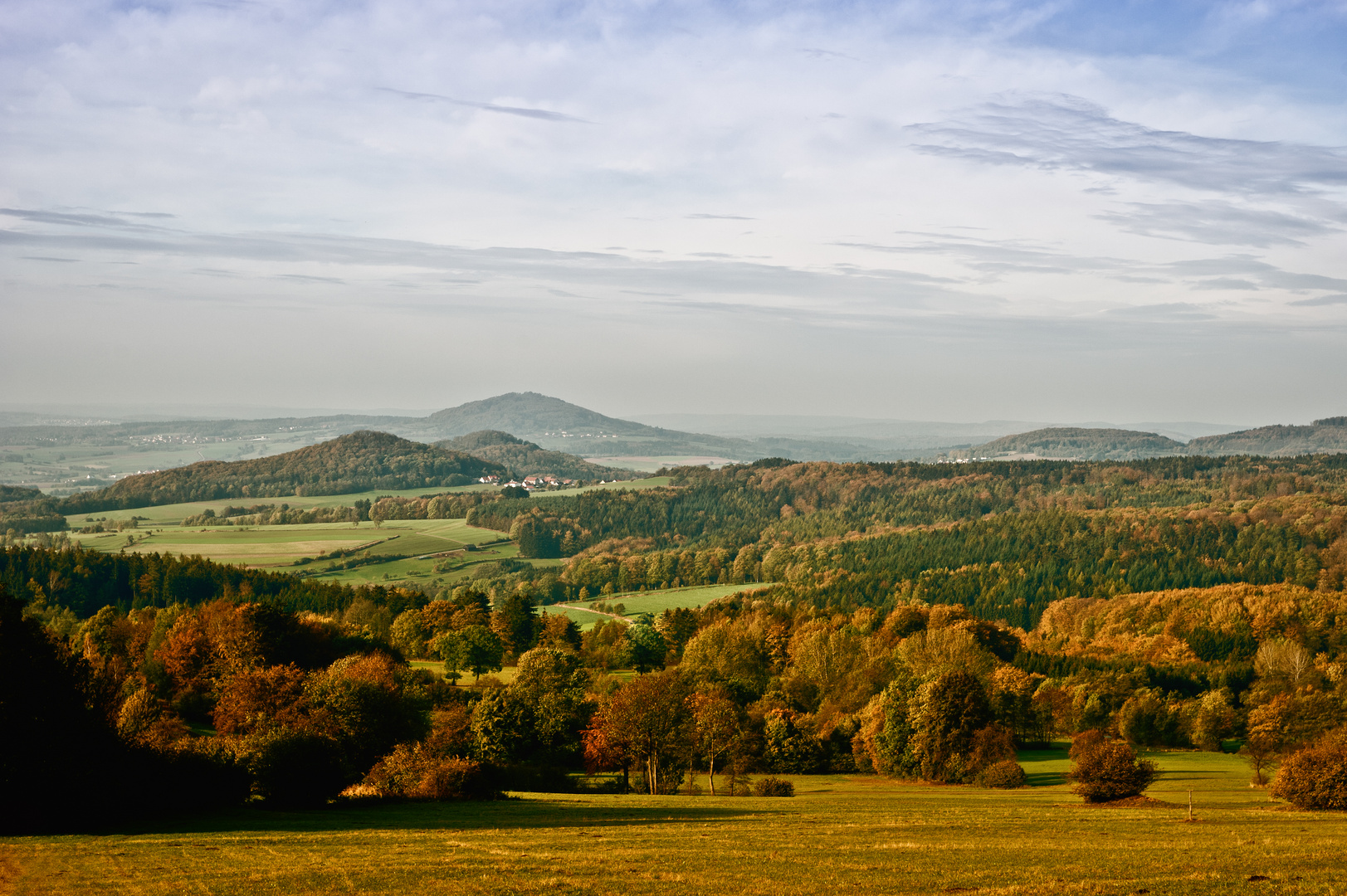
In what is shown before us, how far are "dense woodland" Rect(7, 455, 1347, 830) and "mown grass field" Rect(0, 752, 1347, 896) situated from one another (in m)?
8.22

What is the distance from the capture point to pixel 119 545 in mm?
140500

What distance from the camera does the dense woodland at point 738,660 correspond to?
160 feet

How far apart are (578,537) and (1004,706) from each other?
424 feet

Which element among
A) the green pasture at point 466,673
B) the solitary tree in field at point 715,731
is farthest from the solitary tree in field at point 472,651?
the solitary tree in field at point 715,731

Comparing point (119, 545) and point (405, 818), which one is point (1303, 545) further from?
point (119, 545)

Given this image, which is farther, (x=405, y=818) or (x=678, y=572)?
(x=678, y=572)

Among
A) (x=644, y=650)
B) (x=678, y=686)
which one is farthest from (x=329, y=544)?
(x=678, y=686)

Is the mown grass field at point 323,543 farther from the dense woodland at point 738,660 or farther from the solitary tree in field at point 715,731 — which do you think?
the solitary tree in field at point 715,731

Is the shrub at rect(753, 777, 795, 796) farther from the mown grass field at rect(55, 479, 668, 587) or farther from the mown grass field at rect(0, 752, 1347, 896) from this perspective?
the mown grass field at rect(55, 479, 668, 587)

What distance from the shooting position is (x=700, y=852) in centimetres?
2517

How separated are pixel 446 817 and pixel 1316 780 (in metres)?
32.4

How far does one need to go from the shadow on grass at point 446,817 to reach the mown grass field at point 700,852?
177 mm

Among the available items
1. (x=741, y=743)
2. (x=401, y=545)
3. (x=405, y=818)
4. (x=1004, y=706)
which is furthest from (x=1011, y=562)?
(x=405, y=818)

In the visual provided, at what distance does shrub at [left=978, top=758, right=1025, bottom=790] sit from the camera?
50.1 meters
